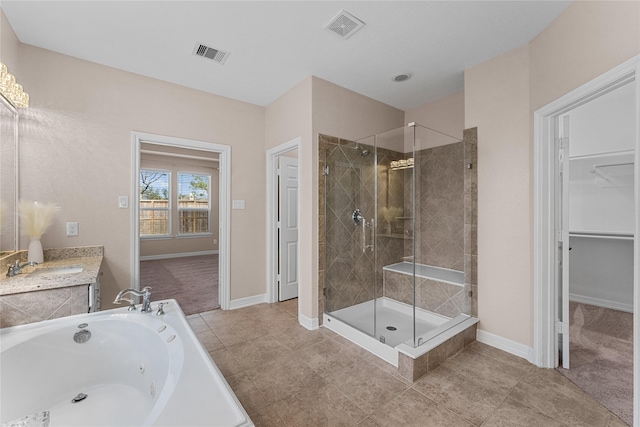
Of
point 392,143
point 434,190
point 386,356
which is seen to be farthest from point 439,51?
point 386,356

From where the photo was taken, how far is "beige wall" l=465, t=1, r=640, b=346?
189cm

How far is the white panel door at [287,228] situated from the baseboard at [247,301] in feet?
0.79

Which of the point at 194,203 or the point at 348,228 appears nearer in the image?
the point at 348,228

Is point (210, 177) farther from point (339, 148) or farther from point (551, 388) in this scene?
point (551, 388)

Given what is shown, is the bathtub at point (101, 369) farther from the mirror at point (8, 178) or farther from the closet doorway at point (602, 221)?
the closet doorway at point (602, 221)

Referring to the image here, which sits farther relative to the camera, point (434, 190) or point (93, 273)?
point (434, 190)

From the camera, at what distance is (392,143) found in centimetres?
283

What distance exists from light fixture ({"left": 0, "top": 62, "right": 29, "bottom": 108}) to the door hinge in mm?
4462

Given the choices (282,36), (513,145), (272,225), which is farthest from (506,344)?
(282,36)

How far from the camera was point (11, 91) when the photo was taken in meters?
2.01

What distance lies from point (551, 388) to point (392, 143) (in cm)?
232

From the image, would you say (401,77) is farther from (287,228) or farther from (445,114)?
(287,228)

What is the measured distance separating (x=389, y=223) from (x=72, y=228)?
3.10m

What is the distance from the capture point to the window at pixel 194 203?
23.4 feet
